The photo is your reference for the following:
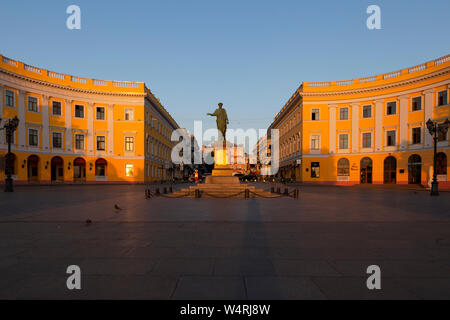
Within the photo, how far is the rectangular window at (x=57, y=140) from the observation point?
37312 mm

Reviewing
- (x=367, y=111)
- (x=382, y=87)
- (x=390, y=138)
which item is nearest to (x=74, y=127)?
(x=367, y=111)

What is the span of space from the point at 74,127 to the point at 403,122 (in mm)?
47712

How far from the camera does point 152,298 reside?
10.4 feet

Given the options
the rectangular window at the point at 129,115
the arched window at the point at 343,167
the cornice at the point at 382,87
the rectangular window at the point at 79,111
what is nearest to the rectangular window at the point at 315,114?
the cornice at the point at 382,87

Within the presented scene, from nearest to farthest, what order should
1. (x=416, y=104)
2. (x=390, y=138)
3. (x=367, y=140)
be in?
(x=416, y=104) < (x=390, y=138) < (x=367, y=140)

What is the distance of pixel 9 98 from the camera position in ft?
106

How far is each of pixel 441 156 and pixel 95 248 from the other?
38253 millimetres

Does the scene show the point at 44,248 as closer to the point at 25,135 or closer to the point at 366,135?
the point at 25,135

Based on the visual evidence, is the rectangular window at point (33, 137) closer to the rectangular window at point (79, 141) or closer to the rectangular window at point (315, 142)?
the rectangular window at point (79, 141)

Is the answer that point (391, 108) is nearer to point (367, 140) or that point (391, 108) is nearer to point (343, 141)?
point (367, 140)

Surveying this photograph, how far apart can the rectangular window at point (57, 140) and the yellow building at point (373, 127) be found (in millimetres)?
37263
